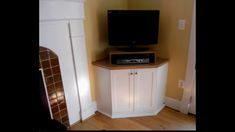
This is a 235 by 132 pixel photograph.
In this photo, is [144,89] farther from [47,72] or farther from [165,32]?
[47,72]

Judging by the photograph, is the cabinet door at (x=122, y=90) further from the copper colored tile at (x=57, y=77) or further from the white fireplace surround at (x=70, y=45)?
the copper colored tile at (x=57, y=77)

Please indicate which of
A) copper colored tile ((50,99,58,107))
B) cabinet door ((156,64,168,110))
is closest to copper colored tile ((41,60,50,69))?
copper colored tile ((50,99,58,107))

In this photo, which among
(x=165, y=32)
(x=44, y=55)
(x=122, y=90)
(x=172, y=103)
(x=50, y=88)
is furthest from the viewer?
(x=172, y=103)

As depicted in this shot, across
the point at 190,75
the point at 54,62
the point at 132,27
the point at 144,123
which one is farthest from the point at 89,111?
the point at 190,75

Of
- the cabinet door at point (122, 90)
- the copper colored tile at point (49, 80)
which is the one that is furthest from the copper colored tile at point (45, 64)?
the cabinet door at point (122, 90)

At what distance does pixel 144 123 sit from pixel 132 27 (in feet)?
3.73

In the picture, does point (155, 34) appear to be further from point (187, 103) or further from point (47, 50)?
point (47, 50)

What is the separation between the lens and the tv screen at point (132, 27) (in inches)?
71.7

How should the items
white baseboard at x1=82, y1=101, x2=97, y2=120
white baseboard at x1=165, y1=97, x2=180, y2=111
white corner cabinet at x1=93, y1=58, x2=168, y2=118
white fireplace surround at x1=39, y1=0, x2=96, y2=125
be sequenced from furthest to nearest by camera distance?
1. white baseboard at x1=165, y1=97, x2=180, y2=111
2. white baseboard at x1=82, y1=101, x2=97, y2=120
3. white corner cabinet at x1=93, y1=58, x2=168, y2=118
4. white fireplace surround at x1=39, y1=0, x2=96, y2=125

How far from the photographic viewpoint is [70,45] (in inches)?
66.9

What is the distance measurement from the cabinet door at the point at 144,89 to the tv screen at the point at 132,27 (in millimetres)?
367

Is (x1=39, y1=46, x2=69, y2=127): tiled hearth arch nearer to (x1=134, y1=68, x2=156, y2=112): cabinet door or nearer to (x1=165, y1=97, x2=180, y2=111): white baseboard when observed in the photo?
(x1=134, y1=68, x2=156, y2=112): cabinet door

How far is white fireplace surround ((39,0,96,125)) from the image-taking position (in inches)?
56.5
